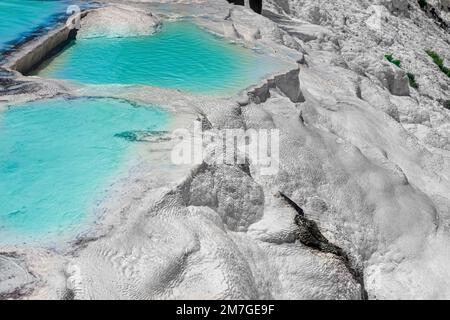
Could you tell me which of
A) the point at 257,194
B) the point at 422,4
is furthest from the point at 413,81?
the point at 257,194

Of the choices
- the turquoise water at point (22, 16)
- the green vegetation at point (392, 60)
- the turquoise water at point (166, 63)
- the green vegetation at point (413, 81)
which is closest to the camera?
the turquoise water at point (166, 63)

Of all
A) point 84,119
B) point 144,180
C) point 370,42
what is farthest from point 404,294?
point 370,42

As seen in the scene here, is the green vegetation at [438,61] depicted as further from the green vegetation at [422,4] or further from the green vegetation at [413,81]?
the green vegetation at [422,4]

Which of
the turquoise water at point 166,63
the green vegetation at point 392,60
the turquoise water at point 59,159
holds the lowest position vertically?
the green vegetation at point 392,60

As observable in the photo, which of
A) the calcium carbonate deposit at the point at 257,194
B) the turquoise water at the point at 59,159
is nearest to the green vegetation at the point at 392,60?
the calcium carbonate deposit at the point at 257,194

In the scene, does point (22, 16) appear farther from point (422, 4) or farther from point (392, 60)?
point (422, 4)

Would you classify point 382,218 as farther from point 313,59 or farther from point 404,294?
point 313,59

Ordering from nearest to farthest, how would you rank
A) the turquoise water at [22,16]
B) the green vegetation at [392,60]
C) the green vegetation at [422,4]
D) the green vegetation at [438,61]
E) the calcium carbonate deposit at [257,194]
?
the calcium carbonate deposit at [257,194]
the turquoise water at [22,16]
the green vegetation at [392,60]
the green vegetation at [438,61]
the green vegetation at [422,4]
